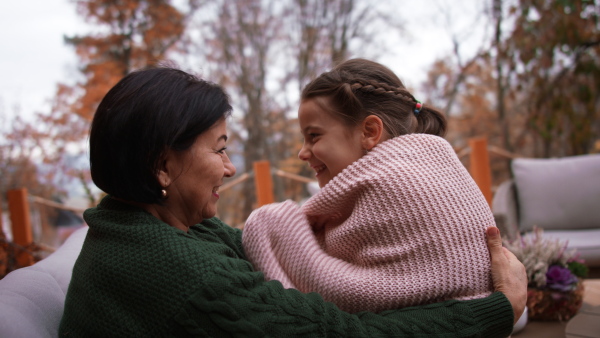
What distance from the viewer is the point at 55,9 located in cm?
738

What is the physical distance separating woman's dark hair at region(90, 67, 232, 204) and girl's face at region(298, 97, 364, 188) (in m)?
0.48

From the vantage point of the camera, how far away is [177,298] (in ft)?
2.87

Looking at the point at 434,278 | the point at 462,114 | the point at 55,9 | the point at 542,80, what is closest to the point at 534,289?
the point at 434,278

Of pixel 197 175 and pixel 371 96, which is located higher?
pixel 371 96

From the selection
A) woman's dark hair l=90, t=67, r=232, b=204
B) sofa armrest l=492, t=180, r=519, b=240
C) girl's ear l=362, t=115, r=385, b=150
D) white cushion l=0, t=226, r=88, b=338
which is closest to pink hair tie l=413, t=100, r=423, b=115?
girl's ear l=362, t=115, r=385, b=150

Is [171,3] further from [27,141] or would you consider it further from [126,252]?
[126,252]

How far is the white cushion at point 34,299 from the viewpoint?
0.91m

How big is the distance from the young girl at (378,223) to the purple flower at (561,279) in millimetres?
1620

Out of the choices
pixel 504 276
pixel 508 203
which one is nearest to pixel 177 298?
pixel 504 276

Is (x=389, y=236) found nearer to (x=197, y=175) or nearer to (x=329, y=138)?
(x=329, y=138)

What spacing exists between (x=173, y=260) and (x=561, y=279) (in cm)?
239

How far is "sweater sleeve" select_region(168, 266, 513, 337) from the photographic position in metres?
0.87

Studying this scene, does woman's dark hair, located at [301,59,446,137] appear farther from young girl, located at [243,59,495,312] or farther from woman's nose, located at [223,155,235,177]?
woman's nose, located at [223,155,235,177]

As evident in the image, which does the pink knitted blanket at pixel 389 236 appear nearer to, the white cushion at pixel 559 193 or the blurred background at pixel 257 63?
the white cushion at pixel 559 193
